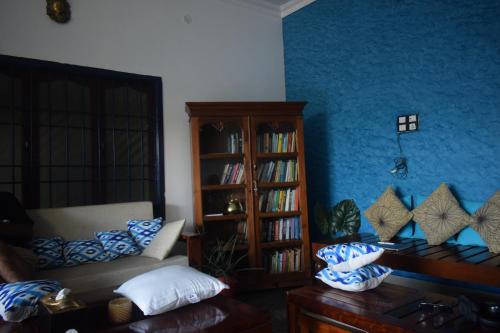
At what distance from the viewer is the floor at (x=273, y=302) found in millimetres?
2485

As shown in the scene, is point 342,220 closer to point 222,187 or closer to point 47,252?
point 222,187

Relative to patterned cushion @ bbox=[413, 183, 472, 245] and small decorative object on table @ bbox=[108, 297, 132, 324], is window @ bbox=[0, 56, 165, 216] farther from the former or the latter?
patterned cushion @ bbox=[413, 183, 472, 245]

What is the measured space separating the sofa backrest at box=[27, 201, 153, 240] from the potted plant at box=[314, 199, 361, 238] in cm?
160

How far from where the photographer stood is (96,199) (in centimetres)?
312

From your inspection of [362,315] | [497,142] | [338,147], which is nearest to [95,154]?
[338,147]

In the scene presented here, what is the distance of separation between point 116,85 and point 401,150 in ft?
8.47

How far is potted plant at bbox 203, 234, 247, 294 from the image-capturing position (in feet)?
9.37

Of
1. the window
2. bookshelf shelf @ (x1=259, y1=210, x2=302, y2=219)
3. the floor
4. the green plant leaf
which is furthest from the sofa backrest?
the green plant leaf

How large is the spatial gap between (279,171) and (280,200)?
0.91 ft

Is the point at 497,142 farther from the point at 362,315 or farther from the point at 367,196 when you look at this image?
the point at 362,315

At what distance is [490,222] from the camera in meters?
2.34

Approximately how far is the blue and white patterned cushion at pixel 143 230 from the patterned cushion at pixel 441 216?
207 centimetres

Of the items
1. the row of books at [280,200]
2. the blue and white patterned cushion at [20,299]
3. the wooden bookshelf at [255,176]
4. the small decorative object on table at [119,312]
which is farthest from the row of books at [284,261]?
the blue and white patterned cushion at [20,299]

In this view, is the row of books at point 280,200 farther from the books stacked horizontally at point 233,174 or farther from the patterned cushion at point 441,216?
the patterned cushion at point 441,216
